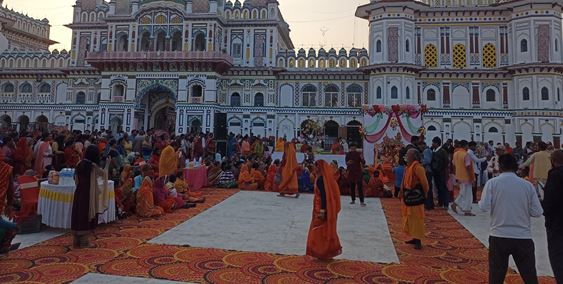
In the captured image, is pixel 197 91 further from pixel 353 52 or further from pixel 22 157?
pixel 22 157

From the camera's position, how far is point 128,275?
402 centimetres

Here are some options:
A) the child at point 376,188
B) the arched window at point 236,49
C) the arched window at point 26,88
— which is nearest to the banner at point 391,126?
the child at point 376,188

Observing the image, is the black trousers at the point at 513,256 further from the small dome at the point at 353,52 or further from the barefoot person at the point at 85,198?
the small dome at the point at 353,52

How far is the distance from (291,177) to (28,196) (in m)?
5.96

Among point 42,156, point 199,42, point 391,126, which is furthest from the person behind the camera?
point 199,42

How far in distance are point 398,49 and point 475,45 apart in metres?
5.41

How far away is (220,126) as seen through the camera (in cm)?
2381

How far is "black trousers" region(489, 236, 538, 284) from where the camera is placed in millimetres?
3014

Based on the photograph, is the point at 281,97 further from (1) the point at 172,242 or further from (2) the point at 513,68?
(1) the point at 172,242

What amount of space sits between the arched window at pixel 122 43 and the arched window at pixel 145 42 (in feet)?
3.75

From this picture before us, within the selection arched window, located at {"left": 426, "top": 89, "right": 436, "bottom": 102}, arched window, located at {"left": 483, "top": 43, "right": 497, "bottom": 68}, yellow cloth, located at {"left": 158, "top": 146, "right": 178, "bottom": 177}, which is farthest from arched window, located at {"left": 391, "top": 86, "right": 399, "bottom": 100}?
yellow cloth, located at {"left": 158, "top": 146, "right": 178, "bottom": 177}

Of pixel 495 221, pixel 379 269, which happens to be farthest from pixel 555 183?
pixel 379 269

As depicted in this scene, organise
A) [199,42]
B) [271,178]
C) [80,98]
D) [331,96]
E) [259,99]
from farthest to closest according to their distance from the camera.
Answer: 1. [80,98]
2. [199,42]
3. [259,99]
4. [331,96]
5. [271,178]

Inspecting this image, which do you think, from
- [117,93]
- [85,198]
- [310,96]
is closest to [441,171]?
[85,198]
